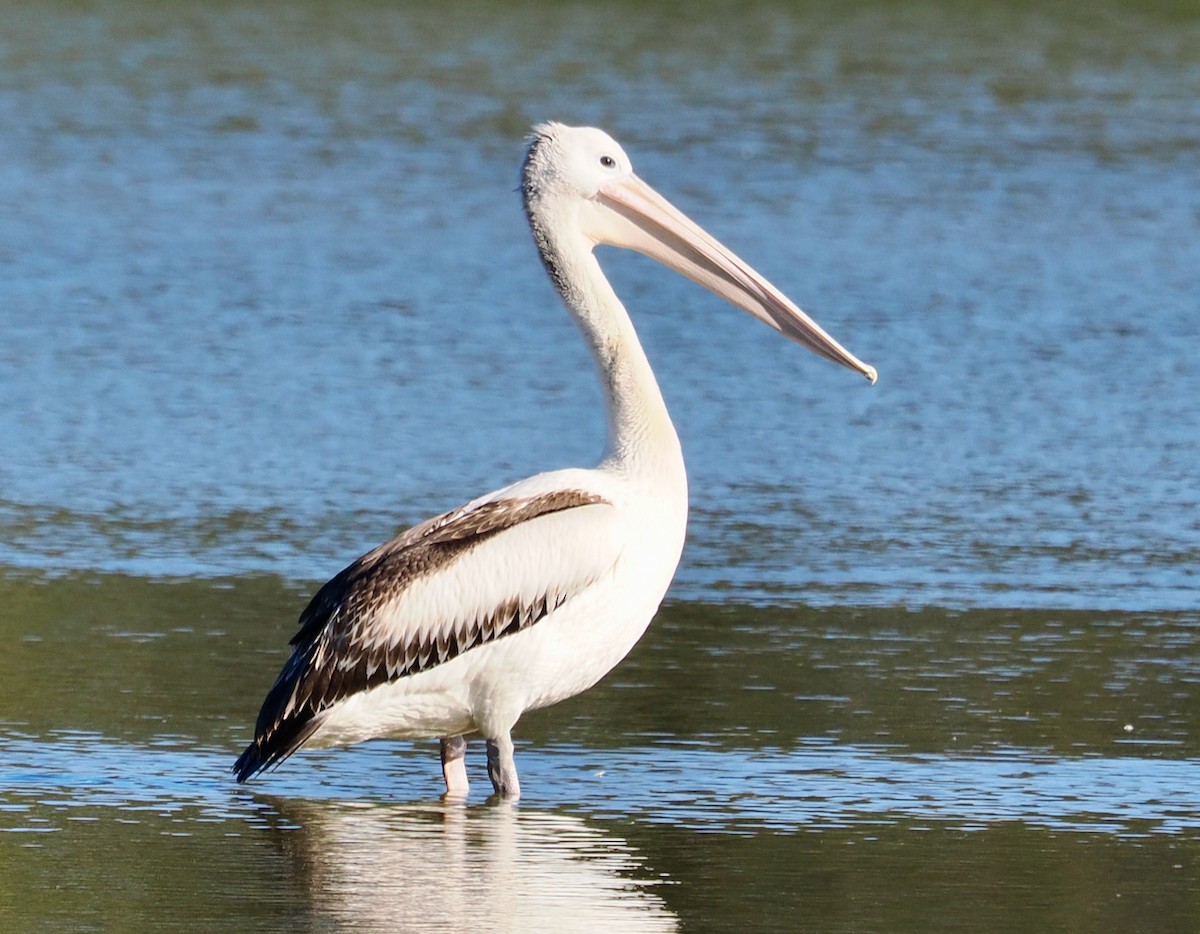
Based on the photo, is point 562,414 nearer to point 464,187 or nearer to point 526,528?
point 526,528

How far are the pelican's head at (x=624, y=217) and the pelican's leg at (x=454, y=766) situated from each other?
123cm

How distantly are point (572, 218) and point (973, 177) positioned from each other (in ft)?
36.7

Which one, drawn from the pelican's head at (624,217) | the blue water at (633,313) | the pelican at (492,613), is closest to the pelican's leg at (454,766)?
the pelican at (492,613)

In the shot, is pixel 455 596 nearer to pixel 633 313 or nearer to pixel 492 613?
pixel 492 613

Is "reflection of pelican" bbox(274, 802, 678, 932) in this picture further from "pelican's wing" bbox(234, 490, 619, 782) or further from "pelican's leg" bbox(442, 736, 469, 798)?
"pelican's wing" bbox(234, 490, 619, 782)

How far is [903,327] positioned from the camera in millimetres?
12062

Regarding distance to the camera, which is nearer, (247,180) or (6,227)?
(6,227)

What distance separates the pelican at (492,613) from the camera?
18.5 feet

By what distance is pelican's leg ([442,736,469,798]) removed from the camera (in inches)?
227

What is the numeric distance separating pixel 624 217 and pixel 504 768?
4.62ft

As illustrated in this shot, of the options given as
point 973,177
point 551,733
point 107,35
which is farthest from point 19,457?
point 107,35

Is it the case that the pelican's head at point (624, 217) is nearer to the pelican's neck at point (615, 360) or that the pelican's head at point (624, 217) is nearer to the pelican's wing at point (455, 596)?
the pelican's neck at point (615, 360)

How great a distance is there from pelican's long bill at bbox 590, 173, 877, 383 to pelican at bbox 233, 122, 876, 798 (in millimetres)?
553

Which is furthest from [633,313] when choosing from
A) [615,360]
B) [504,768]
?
[504,768]
